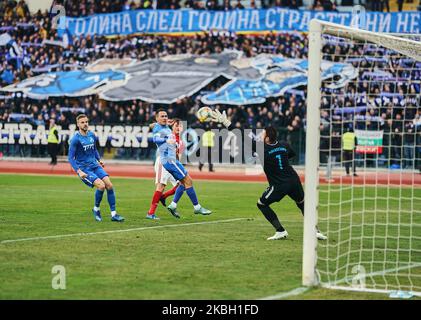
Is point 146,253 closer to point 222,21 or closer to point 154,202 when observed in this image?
point 154,202

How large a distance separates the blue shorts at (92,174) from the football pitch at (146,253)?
2.40 ft

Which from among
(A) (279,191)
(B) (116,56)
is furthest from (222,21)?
(A) (279,191)

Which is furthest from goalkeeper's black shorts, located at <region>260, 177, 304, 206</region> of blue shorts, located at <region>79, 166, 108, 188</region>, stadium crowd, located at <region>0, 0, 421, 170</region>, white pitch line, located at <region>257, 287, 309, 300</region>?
stadium crowd, located at <region>0, 0, 421, 170</region>

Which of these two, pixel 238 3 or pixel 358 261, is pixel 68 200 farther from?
pixel 238 3

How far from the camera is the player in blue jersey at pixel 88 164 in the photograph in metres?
17.2

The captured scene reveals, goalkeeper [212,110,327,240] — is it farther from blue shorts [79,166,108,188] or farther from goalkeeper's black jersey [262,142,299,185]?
blue shorts [79,166,108,188]

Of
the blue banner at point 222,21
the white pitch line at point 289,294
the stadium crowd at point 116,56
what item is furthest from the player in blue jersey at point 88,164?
the blue banner at point 222,21

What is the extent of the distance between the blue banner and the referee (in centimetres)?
2501

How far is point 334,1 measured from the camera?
132ft

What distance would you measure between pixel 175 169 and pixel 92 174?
180 centimetres

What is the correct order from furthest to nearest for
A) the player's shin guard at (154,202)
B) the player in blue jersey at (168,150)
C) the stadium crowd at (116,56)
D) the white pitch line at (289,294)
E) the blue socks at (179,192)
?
the stadium crowd at (116,56)
the blue socks at (179,192)
the player in blue jersey at (168,150)
the player's shin guard at (154,202)
the white pitch line at (289,294)

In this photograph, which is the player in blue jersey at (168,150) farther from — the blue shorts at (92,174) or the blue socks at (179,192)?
the blue shorts at (92,174)

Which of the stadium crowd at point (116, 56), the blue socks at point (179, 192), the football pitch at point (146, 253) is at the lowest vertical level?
the football pitch at point (146, 253)

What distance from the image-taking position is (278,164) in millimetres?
14648
